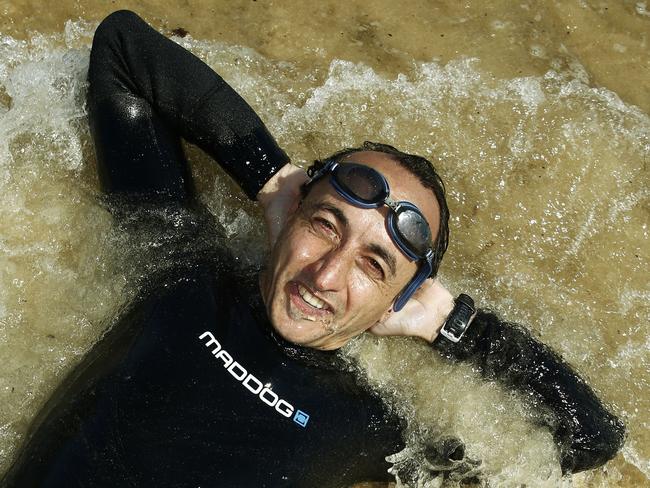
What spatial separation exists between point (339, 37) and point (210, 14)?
0.84 metres

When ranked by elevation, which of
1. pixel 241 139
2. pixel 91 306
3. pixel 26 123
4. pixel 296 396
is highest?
pixel 241 139

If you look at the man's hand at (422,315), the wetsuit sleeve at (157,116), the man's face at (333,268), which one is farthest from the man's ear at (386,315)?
the wetsuit sleeve at (157,116)

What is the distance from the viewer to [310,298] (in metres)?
3.46

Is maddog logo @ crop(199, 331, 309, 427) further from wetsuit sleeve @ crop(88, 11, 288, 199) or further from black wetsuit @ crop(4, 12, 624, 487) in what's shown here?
wetsuit sleeve @ crop(88, 11, 288, 199)

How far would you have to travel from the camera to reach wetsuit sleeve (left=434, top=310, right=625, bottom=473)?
3.79 meters

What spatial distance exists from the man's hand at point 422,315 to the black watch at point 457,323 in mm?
36

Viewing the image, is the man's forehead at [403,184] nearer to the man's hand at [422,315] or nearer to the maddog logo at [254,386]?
the man's hand at [422,315]

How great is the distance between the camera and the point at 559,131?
4.72 m

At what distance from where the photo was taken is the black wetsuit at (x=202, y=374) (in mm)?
3350

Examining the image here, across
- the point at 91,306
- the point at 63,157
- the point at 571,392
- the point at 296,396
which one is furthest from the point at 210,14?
the point at 571,392

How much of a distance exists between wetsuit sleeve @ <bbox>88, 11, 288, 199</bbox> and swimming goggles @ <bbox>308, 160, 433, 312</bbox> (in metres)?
0.61

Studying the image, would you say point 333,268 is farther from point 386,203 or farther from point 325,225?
point 386,203

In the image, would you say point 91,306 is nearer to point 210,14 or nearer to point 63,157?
point 63,157

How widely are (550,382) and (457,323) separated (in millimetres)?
536
